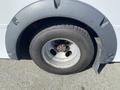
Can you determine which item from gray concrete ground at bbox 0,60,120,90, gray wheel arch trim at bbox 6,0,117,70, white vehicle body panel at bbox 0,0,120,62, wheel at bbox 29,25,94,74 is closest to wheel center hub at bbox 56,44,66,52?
wheel at bbox 29,25,94,74

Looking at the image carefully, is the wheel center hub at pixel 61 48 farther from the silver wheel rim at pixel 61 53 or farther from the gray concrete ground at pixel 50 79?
the gray concrete ground at pixel 50 79

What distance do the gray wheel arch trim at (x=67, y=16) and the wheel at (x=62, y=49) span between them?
155 mm

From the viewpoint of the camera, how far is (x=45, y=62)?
A: 3.44m

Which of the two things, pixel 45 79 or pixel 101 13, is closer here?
pixel 101 13

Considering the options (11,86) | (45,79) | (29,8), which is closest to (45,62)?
(45,79)

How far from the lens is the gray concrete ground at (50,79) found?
335cm

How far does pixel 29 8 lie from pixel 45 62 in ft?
2.32

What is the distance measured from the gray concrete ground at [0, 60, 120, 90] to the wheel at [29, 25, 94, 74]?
0.32 ft

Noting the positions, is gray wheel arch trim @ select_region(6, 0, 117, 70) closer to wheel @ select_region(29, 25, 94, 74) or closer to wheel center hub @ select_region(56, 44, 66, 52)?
wheel @ select_region(29, 25, 94, 74)

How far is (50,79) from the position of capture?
3.45m

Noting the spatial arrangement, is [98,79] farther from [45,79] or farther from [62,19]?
[62,19]

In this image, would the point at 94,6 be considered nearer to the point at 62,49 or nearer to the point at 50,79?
the point at 62,49

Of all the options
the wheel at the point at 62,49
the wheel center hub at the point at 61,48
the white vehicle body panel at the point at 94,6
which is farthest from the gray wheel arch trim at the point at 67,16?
the wheel center hub at the point at 61,48

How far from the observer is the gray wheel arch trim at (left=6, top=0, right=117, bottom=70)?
303cm
